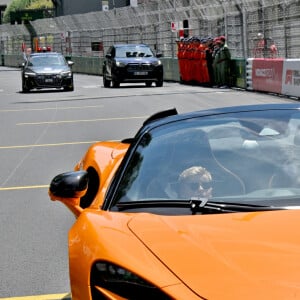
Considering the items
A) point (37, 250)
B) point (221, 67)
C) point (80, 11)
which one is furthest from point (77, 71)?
point (37, 250)

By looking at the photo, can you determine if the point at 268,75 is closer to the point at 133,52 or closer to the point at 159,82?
the point at 159,82

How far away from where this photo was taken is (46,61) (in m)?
34.0

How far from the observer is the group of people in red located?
104 feet

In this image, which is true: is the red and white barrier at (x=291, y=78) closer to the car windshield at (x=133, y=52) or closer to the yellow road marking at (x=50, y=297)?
the car windshield at (x=133, y=52)

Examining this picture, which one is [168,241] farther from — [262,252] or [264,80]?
[264,80]

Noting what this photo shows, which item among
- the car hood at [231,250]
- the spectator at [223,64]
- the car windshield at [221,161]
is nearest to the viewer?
the car hood at [231,250]

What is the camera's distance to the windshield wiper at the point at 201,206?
3770mm

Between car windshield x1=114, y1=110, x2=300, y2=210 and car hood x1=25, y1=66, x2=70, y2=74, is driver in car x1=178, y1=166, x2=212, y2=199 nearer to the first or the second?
car windshield x1=114, y1=110, x2=300, y2=210

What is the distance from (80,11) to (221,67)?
65.9 meters

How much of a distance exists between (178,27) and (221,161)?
37561 mm

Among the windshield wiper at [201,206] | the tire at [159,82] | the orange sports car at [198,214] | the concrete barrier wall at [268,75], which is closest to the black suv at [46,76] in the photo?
the tire at [159,82]

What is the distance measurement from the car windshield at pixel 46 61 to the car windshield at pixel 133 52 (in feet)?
8.61

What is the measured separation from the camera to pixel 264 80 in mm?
27016

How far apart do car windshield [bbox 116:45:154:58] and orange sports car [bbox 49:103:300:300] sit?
99.6 feet
